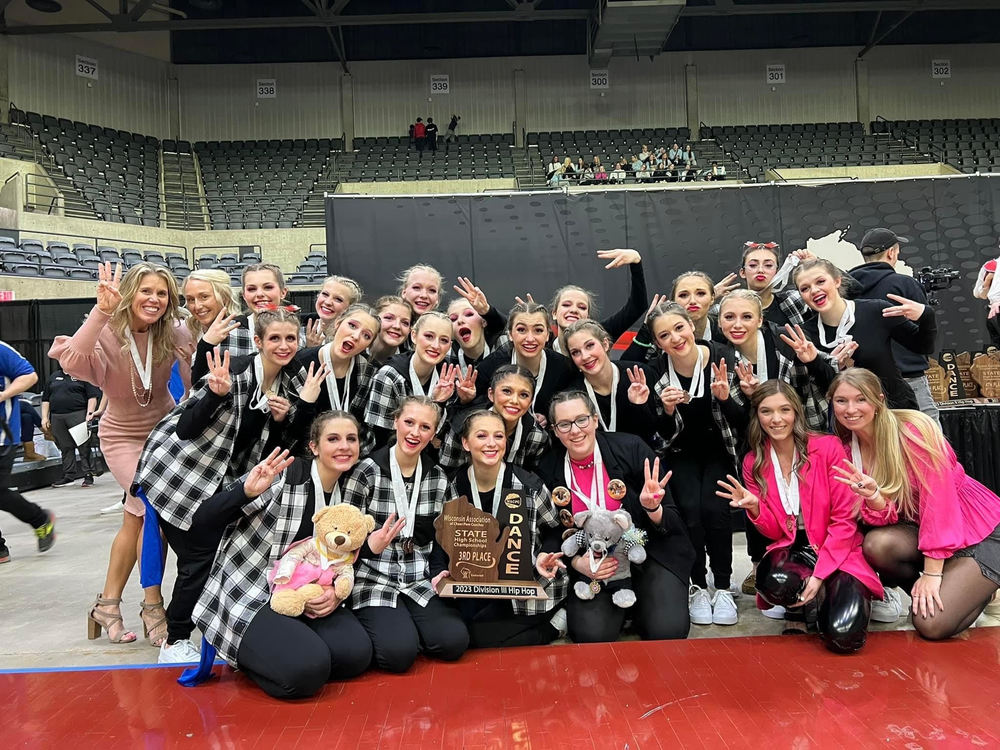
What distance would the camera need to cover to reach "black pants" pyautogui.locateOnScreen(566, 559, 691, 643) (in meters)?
2.62

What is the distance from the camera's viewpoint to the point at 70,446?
7.28 meters

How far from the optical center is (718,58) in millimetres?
17875

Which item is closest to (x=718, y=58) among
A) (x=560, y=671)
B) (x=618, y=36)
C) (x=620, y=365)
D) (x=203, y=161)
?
(x=618, y=36)

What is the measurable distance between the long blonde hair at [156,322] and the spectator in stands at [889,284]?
10.7ft

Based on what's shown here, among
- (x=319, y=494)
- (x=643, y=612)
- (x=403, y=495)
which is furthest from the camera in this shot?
(x=643, y=612)

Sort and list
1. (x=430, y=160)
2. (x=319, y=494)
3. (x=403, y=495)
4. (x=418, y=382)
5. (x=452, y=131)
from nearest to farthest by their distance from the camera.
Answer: (x=319, y=494) → (x=403, y=495) → (x=418, y=382) → (x=430, y=160) → (x=452, y=131)

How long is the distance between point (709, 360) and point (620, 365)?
39cm

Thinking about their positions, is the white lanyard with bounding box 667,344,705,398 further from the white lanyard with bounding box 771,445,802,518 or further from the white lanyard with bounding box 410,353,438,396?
the white lanyard with bounding box 410,353,438,396

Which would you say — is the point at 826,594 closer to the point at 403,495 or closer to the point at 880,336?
the point at 880,336

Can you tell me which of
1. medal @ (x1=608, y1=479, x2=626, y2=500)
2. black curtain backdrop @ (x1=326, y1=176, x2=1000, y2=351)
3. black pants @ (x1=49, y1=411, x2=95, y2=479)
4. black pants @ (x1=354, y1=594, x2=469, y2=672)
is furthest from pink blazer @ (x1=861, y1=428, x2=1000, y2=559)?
black pants @ (x1=49, y1=411, x2=95, y2=479)

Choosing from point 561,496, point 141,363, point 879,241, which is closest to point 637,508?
point 561,496

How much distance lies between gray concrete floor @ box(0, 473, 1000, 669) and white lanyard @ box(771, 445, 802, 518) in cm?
51

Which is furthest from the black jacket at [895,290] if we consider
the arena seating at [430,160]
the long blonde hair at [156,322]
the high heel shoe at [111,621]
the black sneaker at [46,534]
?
the arena seating at [430,160]

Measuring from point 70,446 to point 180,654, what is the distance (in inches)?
233
